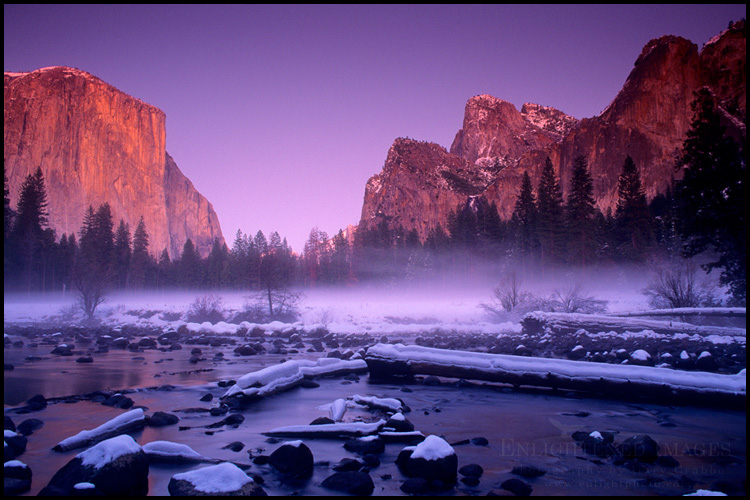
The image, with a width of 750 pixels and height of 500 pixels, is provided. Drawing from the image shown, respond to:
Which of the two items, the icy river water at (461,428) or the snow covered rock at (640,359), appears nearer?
the icy river water at (461,428)

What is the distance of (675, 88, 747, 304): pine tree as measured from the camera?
16.2 metres

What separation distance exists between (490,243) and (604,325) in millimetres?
40221

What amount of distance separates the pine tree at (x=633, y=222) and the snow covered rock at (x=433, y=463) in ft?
135

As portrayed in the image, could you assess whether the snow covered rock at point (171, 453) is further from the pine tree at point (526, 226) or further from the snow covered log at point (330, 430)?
the pine tree at point (526, 226)

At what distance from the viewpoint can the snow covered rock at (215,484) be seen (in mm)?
4207

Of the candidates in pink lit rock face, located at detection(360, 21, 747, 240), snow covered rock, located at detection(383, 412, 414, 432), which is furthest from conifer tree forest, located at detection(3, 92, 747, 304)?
pink lit rock face, located at detection(360, 21, 747, 240)

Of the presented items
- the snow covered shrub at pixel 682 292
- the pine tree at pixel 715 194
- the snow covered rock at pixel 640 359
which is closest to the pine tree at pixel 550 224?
the snow covered shrub at pixel 682 292

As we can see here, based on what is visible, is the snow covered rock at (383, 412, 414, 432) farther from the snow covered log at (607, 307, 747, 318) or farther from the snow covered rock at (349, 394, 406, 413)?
the snow covered log at (607, 307, 747, 318)

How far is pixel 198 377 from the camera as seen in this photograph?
12.5 m

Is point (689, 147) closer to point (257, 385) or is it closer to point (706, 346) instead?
point (706, 346)

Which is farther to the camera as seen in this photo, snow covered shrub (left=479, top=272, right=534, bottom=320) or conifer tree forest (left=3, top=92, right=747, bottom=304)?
snow covered shrub (left=479, top=272, right=534, bottom=320)

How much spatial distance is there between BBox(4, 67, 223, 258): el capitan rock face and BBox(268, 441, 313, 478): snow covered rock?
14018 cm

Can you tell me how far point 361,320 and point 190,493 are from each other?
3157 centimetres

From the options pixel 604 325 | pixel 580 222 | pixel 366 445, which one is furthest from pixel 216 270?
pixel 366 445
